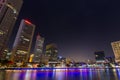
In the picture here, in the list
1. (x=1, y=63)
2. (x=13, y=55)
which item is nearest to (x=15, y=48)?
(x=13, y=55)

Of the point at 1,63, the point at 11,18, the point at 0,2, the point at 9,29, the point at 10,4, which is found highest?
the point at 10,4

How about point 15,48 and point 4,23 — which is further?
point 15,48

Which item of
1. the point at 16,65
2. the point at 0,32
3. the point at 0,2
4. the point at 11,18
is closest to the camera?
the point at 0,2

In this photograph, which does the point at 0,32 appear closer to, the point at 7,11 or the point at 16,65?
the point at 7,11

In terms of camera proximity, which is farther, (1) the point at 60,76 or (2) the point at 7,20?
(2) the point at 7,20

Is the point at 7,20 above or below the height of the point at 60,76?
above

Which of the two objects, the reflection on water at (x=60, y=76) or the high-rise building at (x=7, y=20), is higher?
the high-rise building at (x=7, y=20)

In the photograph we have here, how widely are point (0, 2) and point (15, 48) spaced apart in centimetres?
16163

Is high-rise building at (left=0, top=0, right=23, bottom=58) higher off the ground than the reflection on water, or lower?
higher

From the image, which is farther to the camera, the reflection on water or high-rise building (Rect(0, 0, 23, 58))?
high-rise building (Rect(0, 0, 23, 58))

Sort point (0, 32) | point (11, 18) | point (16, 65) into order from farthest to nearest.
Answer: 1. point (16, 65)
2. point (11, 18)
3. point (0, 32)

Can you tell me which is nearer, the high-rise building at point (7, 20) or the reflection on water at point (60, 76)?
the reflection on water at point (60, 76)

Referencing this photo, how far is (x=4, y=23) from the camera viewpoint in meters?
145

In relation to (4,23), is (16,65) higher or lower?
lower
